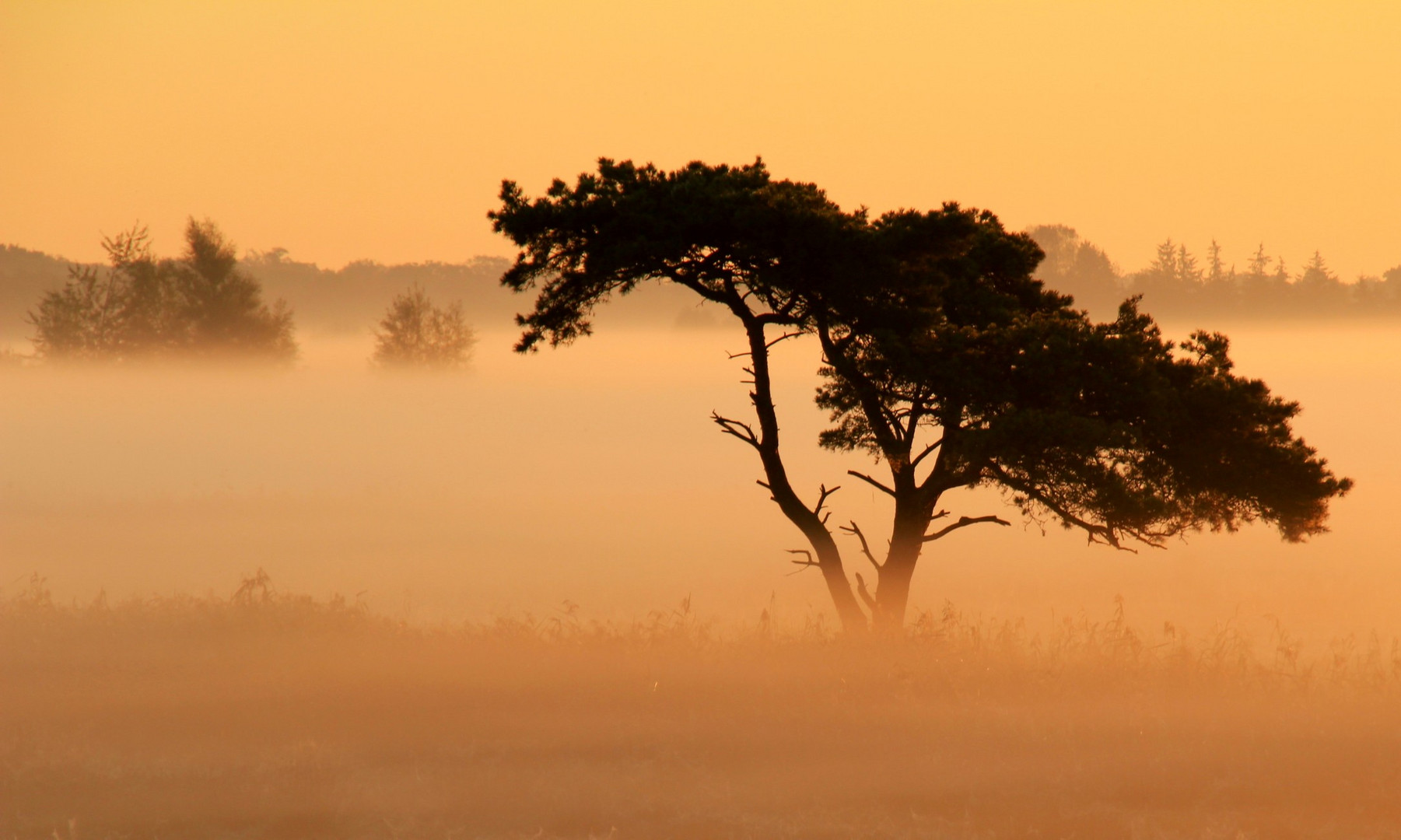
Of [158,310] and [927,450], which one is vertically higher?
[158,310]

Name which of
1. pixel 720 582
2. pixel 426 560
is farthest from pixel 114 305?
pixel 720 582

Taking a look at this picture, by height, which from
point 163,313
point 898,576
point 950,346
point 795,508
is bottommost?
point 898,576

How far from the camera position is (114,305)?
66.2m

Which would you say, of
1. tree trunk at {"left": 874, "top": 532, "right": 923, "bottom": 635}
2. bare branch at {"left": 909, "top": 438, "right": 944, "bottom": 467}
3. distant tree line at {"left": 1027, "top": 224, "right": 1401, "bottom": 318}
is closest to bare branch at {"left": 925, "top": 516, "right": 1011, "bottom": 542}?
tree trunk at {"left": 874, "top": 532, "right": 923, "bottom": 635}

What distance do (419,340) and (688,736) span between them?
62108mm

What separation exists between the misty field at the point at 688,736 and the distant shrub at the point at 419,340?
181 feet

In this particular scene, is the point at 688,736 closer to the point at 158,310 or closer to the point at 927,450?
the point at 927,450

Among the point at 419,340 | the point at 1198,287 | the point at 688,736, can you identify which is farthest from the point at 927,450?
the point at 1198,287

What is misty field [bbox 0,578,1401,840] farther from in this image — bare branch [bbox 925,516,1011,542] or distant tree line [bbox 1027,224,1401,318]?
distant tree line [bbox 1027,224,1401,318]

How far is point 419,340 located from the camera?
71125mm

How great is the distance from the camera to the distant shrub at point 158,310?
216ft

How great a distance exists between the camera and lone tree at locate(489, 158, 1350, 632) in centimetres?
1386

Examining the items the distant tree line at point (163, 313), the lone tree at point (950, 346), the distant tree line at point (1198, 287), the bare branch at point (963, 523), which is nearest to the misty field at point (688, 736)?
the bare branch at point (963, 523)

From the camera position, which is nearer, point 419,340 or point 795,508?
point 795,508
